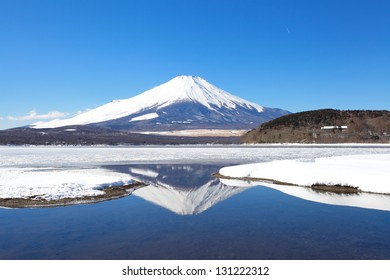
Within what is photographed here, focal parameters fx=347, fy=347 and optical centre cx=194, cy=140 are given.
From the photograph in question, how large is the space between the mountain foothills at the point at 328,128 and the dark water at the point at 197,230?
10005 cm

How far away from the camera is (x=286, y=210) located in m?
17.5

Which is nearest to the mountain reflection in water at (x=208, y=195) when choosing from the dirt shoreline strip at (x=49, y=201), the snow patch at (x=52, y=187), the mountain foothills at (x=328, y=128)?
the dirt shoreline strip at (x=49, y=201)

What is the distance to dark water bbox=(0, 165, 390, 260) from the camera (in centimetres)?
1110

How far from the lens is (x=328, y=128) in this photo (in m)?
117

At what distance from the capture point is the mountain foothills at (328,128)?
11100 centimetres

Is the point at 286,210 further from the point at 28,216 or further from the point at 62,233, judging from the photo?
the point at 28,216

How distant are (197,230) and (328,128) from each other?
112750mm

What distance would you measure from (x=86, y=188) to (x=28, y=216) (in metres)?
6.16

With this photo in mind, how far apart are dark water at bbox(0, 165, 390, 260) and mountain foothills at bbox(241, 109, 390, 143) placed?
100 m

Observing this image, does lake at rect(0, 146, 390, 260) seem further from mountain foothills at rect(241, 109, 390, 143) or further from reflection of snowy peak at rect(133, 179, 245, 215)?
mountain foothills at rect(241, 109, 390, 143)

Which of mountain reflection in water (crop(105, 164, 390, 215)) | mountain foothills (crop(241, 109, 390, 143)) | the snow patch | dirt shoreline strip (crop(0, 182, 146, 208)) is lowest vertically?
mountain reflection in water (crop(105, 164, 390, 215))

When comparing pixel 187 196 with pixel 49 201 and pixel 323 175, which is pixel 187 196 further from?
pixel 323 175

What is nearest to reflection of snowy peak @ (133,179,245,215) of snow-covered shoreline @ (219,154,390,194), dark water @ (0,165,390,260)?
dark water @ (0,165,390,260)

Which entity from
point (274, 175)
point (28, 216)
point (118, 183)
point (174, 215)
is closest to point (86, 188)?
point (118, 183)
